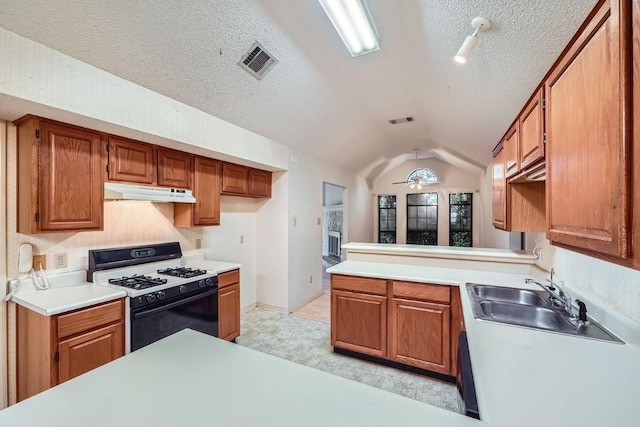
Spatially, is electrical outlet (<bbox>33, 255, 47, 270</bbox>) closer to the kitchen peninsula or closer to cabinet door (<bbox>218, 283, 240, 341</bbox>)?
cabinet door (<bbox>218, 283, 240, 341</bbox>)

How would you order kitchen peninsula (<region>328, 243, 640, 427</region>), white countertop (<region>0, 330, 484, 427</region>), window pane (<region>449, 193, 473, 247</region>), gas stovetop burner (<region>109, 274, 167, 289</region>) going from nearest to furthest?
1. white countertop (<region>0, 330, 484, 427</region>)
2. kitchen peninsula (<region>328, 243, 640, 427</region>)
3. gas stovetop burner (<region>109, 274, 167, 289</region>)
4. window pane (<region>449, 193, 473, 247</region>)

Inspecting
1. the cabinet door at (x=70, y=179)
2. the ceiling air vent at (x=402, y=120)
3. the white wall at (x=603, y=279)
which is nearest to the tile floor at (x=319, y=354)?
the white wall at (x=603, y=279)

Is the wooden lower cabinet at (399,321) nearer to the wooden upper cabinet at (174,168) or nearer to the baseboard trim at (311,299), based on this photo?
the baseboard trim at (311,299)

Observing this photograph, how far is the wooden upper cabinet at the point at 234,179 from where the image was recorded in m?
3.27

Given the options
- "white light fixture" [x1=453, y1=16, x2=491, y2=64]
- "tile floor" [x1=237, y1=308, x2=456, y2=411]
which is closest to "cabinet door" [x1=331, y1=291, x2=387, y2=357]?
"tile floor" [x1=237, y1=308, x2=456, y2=411]

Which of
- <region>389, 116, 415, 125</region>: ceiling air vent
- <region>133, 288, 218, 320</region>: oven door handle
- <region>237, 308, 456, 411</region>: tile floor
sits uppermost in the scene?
<region>389, 116, 415, 125</region>: ceiling air vent

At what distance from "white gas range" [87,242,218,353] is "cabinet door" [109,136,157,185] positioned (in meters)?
0.67

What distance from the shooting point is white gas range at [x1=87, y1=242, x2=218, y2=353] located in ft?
6.79

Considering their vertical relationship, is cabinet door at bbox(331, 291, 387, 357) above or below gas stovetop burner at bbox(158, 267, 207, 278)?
below

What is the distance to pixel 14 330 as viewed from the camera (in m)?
1.92

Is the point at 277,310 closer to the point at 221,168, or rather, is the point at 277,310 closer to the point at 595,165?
the point at 221,168

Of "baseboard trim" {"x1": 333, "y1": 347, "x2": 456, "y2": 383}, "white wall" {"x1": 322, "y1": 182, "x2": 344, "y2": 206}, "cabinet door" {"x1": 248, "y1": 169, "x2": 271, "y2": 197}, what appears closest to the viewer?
"baseboard trim" {"x1": 333, "y1": 347, "x2": 456, "y2": 383}

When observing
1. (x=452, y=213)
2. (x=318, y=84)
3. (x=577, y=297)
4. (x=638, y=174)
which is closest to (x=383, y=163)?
(x=452, y=213)

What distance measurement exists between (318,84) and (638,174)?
2.54 metres
